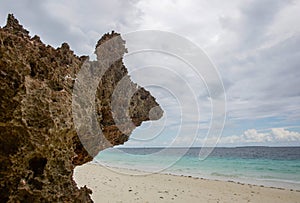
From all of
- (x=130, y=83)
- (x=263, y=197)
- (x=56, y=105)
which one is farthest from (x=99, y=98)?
(x=263, y=197)

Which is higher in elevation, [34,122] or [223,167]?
[34,122]

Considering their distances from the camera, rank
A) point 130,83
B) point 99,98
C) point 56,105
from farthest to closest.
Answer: point 130,83 → point 99,98 → point 56,105

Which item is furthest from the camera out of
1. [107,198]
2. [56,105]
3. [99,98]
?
[107,198]

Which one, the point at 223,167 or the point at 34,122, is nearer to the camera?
the point at 34,122

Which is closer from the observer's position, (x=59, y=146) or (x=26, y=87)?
(x=26, y=87)

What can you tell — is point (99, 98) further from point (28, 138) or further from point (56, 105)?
point (28, 138)

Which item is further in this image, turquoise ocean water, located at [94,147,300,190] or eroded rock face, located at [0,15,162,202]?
turquoise ocean water, located at [94,147,300,190]

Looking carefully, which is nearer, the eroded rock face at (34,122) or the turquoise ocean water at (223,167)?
the eroded rock face at (34,122)

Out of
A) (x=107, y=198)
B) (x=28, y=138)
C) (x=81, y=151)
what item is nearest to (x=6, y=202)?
(x=28, y=138)

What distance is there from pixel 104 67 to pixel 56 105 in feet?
5.08

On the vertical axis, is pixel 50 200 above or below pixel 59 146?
below

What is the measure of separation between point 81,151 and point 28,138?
1.55m

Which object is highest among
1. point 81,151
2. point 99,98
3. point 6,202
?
point 99,98

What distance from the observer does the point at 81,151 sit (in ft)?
13.7
